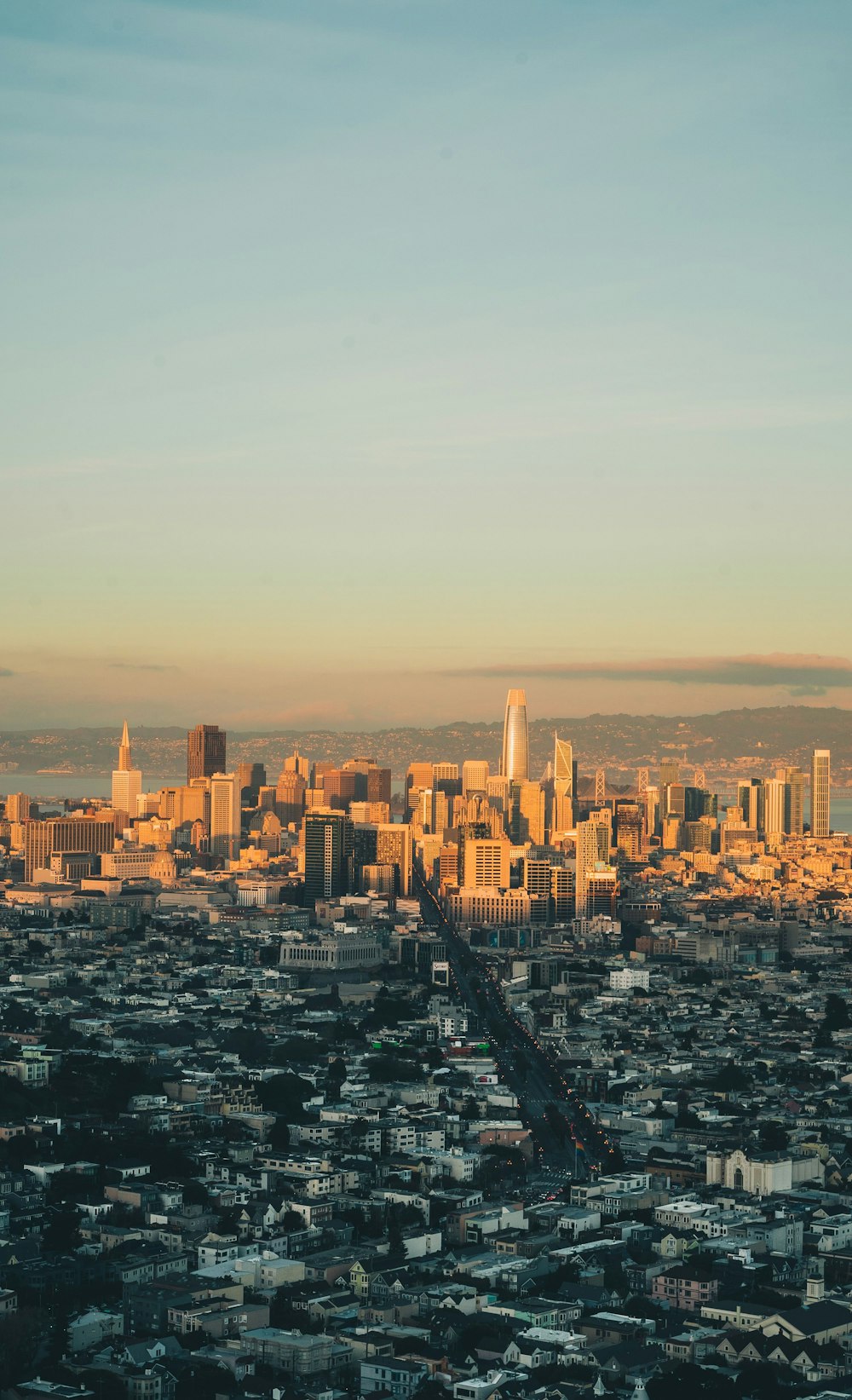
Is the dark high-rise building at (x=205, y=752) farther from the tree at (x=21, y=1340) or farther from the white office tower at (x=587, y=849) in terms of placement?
the tree at (x=21, y=1340)

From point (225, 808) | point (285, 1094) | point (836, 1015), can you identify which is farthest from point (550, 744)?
point (285, 1094)

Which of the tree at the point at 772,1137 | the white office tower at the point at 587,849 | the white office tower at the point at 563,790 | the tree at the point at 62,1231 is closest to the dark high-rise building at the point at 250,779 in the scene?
the white office tower at the point at 563,790

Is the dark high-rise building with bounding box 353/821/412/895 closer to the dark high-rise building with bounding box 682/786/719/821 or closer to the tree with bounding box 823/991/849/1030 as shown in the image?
the dark high-rise building with bounding box 682/786/719/821

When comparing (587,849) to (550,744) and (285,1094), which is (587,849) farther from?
(550,744)

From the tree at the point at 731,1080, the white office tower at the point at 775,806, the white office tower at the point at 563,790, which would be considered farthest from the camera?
the white office tower at the point at 775,806

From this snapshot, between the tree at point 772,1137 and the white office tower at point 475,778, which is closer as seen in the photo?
the tree at point 772,1137

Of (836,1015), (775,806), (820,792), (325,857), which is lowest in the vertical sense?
(836,1015)
